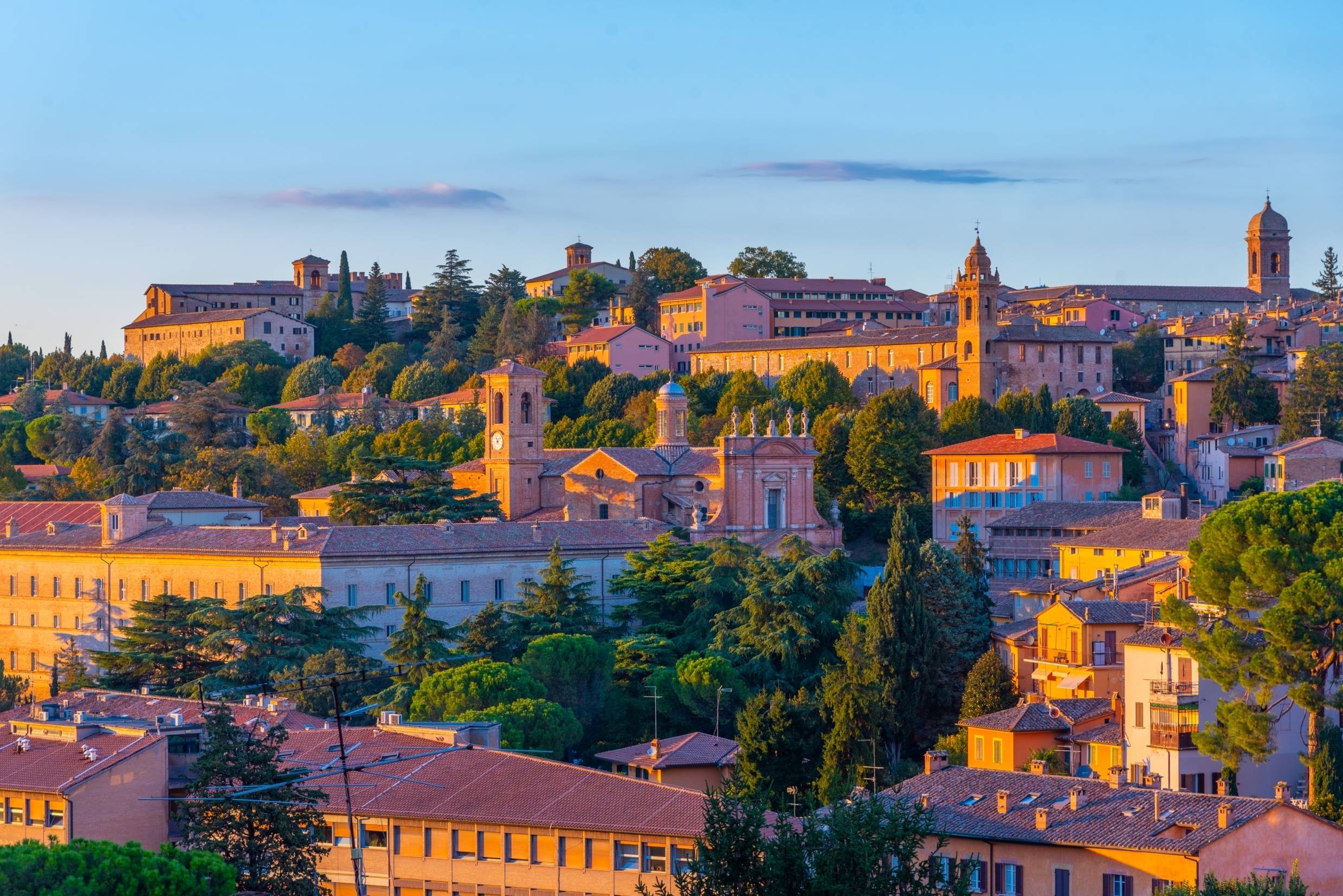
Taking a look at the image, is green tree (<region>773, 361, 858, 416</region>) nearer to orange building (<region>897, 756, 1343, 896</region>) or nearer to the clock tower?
the clock tower

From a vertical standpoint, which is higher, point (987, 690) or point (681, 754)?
point (987, 690)

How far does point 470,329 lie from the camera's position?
104 m

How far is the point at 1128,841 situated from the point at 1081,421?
43.0 meters

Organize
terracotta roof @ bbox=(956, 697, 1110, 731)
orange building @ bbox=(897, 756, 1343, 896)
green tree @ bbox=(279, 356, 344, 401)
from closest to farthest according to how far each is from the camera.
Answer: orange building @ bbox=(897, 756, 1343, 896), terracotta roof @ bbox=(956, 697, 1110, 731), green tree @ bbox=(279, 356, 344, 401)

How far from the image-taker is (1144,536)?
5316cm

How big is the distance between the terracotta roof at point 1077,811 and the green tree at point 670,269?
7084 cm

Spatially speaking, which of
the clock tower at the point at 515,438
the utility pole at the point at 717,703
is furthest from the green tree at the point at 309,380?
the utility pole at the point at 717,703

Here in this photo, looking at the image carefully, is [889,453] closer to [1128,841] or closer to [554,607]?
[554,607]

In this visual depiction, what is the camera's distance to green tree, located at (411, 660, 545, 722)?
141 ft

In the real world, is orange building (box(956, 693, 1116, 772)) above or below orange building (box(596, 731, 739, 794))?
above

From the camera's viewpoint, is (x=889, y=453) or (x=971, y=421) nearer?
(x=889, y=453)

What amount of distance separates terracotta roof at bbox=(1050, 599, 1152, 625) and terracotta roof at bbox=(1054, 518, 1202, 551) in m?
6.56

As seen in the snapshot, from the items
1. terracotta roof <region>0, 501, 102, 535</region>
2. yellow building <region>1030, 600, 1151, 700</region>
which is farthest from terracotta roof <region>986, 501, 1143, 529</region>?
terracotta roof <region>0, 501, 102, 535</region>

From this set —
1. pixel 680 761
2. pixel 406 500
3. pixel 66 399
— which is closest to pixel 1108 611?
pixel 680 761
